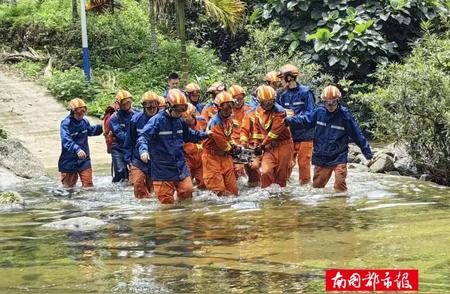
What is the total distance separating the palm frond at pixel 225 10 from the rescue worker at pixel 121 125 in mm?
7049

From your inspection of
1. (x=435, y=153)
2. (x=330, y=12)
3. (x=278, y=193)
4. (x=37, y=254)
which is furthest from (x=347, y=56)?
(x=37, y=254)

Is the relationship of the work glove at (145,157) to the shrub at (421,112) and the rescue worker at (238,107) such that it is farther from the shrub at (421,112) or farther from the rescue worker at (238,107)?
the shrub at (421,112)

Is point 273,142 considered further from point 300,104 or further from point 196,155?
point 196,155

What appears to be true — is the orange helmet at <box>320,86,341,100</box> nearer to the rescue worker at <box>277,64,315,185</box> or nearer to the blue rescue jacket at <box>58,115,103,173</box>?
the rescue worker at <box>277,64,315,185</box>

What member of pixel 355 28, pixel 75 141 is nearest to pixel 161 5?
pixel 355 28

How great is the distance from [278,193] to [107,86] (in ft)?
38.0

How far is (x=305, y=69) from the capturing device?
15.6 m

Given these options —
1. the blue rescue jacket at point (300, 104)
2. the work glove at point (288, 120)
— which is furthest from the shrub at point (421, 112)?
the work glove at point (288, 120)

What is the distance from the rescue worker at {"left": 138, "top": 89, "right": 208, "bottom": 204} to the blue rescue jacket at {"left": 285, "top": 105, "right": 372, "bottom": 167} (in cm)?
156

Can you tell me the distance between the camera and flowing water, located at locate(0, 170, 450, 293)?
4.77 meters

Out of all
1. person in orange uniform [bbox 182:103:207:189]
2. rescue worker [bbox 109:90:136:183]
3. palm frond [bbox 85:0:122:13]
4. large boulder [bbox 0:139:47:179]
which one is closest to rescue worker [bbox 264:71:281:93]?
person in orange uniform [bbox 182:103:207:189]

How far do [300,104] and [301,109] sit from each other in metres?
0.08

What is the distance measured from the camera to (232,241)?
620cm

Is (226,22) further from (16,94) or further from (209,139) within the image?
(209,139)
